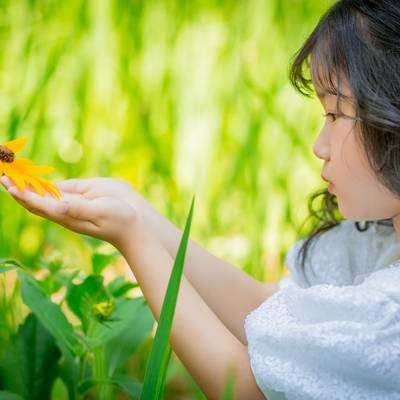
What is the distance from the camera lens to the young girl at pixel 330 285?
117cm

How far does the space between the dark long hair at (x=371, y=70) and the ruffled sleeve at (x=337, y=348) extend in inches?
6.4

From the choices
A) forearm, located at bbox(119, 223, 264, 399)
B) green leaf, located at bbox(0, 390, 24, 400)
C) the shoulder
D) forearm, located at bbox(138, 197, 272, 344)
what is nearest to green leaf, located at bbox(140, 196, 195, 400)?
forearm, located at bbox(119, 223, 264, 399)

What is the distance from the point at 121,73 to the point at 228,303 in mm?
1145

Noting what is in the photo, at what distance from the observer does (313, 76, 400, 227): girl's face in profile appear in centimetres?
125

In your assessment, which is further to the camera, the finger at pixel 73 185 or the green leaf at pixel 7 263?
the finger at pixel 73 185

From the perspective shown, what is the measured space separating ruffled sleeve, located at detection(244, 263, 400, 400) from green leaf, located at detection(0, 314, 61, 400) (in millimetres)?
328

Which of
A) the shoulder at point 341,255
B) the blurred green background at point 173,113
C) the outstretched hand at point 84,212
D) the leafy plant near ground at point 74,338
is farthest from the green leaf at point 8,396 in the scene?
the blurred green background at point 173,113

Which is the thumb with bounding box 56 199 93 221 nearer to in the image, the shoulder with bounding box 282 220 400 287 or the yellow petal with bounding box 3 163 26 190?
the yellow petal with bounding box 3 163 26 190

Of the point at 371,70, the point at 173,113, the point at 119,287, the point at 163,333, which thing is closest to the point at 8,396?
the point at 119,287

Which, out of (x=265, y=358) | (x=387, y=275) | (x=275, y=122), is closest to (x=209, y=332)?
(x=265, y=358)

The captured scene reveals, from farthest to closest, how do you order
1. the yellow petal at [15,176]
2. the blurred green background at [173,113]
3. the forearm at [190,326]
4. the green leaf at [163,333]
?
1. the blurred green background at [173,113]
2. the forearm at [190,326]
3. the yellow petal at [15,176]
4. the green leaf at [163,333]

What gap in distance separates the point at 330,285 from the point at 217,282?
12.2 inches

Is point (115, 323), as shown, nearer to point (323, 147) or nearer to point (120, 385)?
point (120, 385)

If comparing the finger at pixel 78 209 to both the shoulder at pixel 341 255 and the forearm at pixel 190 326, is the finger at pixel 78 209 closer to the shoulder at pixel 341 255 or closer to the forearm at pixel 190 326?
the forearm at pixel 190 326
